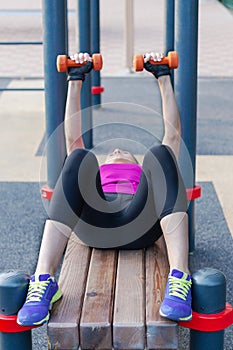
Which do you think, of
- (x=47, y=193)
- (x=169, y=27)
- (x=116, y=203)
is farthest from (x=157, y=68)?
(x=169, y=27)

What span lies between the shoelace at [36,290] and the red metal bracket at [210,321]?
0.41 meters

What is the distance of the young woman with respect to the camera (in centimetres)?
215

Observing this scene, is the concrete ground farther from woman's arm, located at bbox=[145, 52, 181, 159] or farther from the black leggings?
the black leggings

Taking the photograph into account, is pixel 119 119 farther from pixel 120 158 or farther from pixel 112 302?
pixel 112 302

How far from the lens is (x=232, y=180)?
415cm

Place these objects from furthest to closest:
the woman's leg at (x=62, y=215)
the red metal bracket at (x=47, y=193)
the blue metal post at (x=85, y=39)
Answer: the blue metal post at (x=85, y=39)
the red metal bracket at (x=47, y=193)
the woman's leg at (x=62, y=215)

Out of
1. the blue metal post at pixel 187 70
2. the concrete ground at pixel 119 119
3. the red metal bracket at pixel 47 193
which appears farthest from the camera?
the concrete ground at pixel 119 119

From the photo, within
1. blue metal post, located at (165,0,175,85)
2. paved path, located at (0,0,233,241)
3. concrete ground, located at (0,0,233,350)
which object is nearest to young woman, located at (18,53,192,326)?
concrete ground, located at (0,0,233,350)

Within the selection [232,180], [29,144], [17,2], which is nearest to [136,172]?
[232,180]

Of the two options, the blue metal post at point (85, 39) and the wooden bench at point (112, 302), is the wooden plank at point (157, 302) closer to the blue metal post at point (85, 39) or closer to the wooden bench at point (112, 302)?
the wooden bench at point (112, 302)

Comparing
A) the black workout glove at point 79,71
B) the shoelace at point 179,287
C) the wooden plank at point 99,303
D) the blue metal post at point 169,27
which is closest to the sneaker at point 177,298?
the shoelace at point 179,287

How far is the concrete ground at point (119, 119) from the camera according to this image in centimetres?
331

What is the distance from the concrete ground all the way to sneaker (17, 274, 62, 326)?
0.39 meters

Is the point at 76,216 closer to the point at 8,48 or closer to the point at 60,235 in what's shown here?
the point at 60,235
